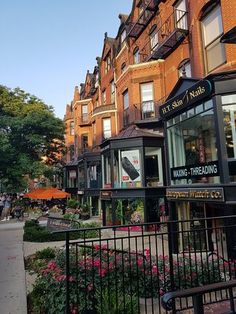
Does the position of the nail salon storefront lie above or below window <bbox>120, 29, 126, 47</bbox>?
below

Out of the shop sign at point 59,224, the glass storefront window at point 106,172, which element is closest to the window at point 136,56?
the glass storefront window at point 106,172

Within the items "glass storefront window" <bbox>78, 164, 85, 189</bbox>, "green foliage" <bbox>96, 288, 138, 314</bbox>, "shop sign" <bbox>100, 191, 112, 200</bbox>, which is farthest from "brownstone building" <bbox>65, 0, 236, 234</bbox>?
"green foliage" <bbox>96, 288, 138, 314</bbox>

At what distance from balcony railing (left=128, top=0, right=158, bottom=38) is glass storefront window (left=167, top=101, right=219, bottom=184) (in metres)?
9.95

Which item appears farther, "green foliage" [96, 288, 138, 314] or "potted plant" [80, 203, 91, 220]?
"potted plant" [80, 203, 91, 220]

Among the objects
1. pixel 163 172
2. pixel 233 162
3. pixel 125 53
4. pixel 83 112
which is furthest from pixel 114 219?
pixel 83 112

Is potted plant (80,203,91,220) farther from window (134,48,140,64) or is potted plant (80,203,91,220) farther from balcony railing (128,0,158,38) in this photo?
balcony railing (128,0,158,38)

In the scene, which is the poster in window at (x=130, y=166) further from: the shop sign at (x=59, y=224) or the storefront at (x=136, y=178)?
the shop sign at (x=59, y=224)

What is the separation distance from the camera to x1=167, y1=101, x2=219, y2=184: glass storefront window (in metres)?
9.20

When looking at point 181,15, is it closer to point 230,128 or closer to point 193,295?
point 230,128

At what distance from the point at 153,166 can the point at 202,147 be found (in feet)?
22.2

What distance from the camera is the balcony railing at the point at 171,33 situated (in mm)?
14393

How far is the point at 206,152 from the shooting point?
398 inches

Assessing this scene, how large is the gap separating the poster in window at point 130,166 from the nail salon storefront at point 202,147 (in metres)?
4.96

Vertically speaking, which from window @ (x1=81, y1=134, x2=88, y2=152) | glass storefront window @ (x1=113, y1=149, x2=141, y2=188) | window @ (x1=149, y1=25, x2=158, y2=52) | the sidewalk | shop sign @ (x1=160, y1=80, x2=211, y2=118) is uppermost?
→ window @ (x1=149, y1=25, x2=158, y2=52)
